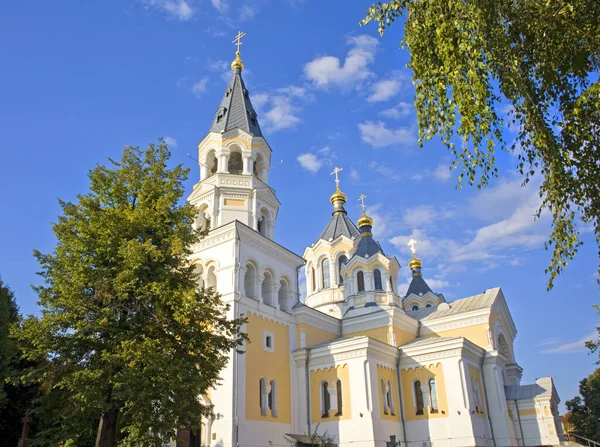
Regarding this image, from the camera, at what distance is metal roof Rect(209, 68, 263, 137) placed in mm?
23484

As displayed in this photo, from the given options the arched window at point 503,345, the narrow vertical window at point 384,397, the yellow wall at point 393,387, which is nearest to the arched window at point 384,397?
the narrow vertical window at point 384,397

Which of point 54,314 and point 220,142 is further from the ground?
point 220,142

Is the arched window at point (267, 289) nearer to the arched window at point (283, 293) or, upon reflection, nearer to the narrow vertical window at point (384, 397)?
the arched window at point (283, 293)

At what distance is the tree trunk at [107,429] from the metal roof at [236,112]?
1451 centimetres

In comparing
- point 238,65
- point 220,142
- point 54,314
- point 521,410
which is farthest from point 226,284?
point 521,410

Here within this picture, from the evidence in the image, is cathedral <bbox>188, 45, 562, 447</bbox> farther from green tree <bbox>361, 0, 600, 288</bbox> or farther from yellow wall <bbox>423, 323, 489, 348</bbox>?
green tree <bbox>361, 0, 600, 288</bbox>

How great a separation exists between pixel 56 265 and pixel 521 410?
20.2 m

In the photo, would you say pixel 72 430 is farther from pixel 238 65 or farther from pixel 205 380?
pixel 238 65

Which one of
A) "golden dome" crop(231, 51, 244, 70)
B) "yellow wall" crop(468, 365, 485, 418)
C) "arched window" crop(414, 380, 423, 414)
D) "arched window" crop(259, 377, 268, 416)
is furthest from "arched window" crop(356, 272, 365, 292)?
"golden dome" crop(231, 51, 244, 70)

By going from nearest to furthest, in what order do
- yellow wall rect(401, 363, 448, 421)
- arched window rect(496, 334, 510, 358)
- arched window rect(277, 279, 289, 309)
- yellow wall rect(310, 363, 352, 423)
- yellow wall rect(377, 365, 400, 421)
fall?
yellow wall rect(310, 363, 352, 423) → yellow wall rect(377, 365, 400, 421) → yellow wall rect(401, 363, 448, 421) → arched window rect(277, 279, 289, 309) → arched window rect(496, 334, 510, 358)

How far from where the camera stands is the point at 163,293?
37.6ft

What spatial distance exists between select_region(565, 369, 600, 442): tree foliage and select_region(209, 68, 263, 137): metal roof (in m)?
30.3

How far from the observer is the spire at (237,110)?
Answer: 77.0 ft

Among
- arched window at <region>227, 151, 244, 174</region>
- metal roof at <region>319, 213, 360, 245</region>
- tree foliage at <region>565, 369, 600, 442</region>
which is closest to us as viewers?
arched window at <region>227, 151, 244, 174</region>
